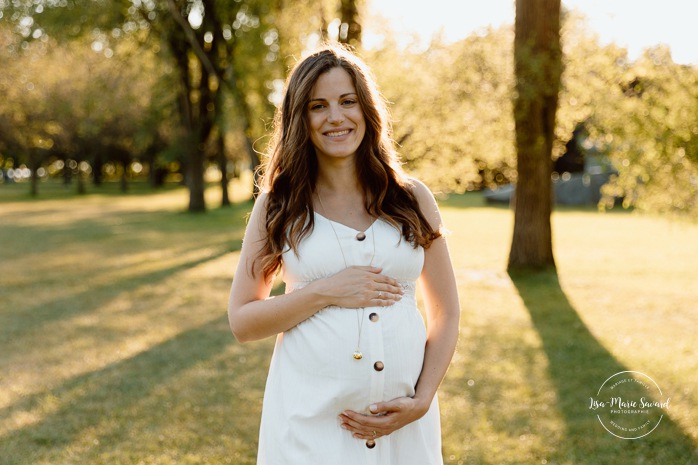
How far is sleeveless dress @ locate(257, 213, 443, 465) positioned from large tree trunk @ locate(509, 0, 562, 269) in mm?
9137

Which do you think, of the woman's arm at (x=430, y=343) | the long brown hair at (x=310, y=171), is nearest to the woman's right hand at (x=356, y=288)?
the long brown hair at (x=310, y=171)

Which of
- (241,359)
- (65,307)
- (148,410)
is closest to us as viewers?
(148,410)

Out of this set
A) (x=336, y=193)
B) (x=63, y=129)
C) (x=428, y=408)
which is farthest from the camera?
(x=63, y=129)

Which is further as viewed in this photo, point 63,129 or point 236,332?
point 63,129

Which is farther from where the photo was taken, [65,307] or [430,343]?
[65,307]

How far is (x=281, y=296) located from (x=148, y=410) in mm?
4247

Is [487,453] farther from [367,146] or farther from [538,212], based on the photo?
[538,212]

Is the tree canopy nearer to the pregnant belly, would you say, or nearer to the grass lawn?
the grass lawn

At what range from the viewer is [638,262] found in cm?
1445

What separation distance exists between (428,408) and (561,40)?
32.9ft

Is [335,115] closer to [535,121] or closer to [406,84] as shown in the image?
[535,121]

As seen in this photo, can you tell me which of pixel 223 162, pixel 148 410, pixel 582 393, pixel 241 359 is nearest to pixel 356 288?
pixel 148 410

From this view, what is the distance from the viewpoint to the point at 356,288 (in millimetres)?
2295

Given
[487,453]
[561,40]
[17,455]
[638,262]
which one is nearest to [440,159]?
[561,40]
